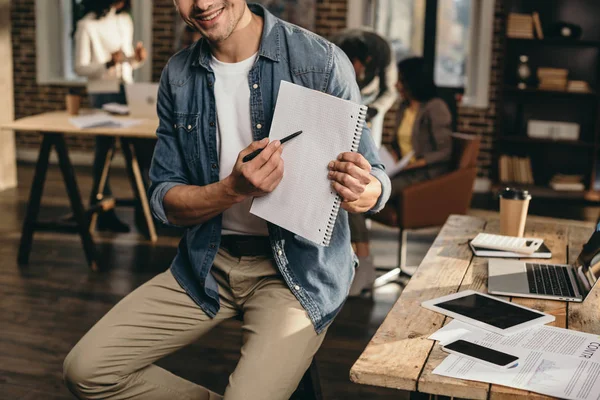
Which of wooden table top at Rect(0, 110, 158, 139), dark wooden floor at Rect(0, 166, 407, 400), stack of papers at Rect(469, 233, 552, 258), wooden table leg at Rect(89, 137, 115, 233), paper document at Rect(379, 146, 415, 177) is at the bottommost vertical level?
dark wooden floor at Rect(0, 166, 407, 400)

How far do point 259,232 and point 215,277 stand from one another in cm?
17

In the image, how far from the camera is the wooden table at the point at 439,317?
1.37 metres

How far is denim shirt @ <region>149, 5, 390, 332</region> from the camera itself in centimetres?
193

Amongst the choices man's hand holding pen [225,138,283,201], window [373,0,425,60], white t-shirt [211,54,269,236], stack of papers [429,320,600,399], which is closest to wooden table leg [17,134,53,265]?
white t-shirt [211,54,269,236]

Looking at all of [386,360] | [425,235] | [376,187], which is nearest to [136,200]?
[425,235]

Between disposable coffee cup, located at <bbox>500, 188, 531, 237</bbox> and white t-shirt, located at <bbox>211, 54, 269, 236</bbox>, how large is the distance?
35.5 inches

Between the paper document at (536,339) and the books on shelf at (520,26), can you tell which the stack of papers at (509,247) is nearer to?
the paper document at (536,339)

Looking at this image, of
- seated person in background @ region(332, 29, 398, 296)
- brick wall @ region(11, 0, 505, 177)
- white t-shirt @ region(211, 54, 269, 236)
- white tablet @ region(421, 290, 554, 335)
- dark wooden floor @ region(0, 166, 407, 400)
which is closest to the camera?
white tablet @ region(421, 290, 554, 335)

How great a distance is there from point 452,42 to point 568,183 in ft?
5.85

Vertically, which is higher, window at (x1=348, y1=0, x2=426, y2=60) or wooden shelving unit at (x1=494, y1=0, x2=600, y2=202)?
window at (x1=348, y1=0, x2=426, y2=60)

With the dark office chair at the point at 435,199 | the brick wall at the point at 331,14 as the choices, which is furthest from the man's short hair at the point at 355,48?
the brick wall at the point at 331,14

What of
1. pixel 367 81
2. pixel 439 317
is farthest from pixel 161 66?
pixel 439 317

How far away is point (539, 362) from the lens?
144cm

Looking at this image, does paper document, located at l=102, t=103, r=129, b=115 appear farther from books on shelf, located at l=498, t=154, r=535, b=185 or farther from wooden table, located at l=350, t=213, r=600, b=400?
books on shelf, located at l=498, t=154, r=535, b=185
